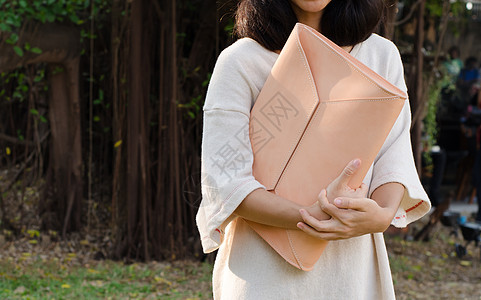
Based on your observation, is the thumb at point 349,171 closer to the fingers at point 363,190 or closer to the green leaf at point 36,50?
the fingers at point 363,190

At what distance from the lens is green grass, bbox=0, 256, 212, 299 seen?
174 inches

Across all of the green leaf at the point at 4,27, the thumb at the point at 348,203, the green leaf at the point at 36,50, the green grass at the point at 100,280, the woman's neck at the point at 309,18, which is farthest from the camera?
the green leaf at the point at 36,50

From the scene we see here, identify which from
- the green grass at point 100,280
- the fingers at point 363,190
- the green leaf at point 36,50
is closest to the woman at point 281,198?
the fingers at point 363,190

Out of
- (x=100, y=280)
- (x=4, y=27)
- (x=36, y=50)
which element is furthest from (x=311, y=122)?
(x=36, y=50)

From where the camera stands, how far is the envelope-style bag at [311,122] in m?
1.39

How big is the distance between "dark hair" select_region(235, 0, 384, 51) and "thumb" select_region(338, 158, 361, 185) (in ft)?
1.10

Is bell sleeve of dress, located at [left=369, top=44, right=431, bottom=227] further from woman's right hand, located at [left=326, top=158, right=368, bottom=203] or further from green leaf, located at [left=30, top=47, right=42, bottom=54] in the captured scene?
green leaf, located at [left=30, top=47, right=42, bottom=54]

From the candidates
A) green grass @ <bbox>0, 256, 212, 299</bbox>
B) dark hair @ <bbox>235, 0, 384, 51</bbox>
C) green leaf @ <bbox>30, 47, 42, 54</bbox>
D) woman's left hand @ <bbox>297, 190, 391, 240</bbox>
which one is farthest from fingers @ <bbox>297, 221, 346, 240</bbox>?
green leaf @ <bbox>30, 47, 42, 54</bbox>

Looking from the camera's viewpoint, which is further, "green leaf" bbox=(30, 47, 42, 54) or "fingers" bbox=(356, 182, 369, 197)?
"green leaf" bbox=(30, 47, 42, 54)

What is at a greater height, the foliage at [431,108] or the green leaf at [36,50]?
the green leaf at [36,50]

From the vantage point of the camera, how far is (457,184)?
905 cm

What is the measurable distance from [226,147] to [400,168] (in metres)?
0.38

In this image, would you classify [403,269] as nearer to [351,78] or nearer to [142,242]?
[142,242]

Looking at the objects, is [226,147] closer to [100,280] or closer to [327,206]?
[327,206]
